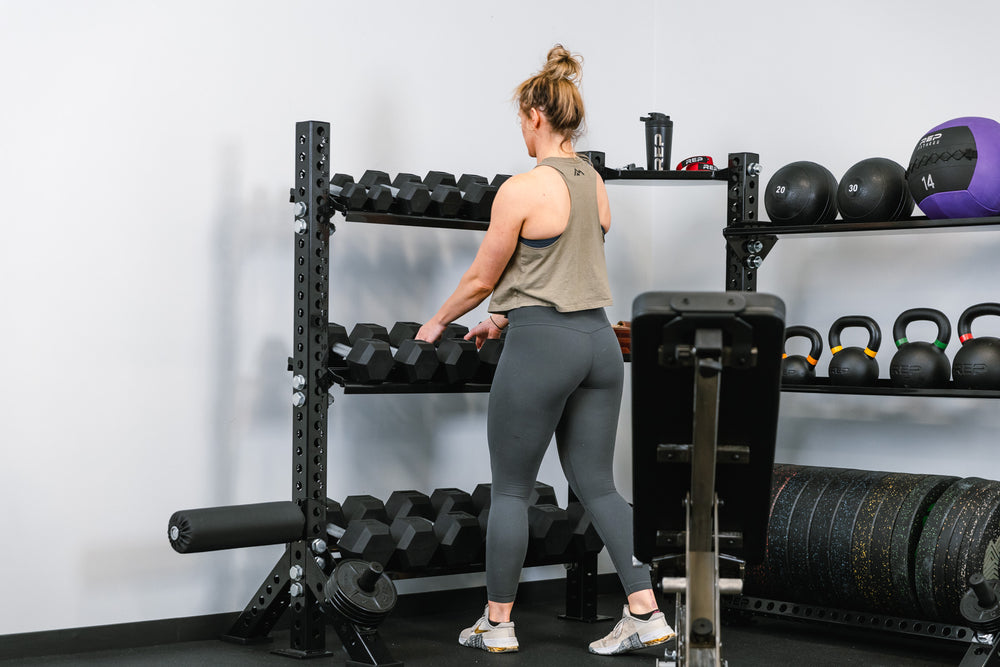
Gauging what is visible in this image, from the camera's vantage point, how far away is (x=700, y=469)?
5.26 feet

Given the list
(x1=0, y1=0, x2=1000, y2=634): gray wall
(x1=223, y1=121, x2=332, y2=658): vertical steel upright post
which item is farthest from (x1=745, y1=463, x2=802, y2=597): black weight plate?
(x1=223, y1=121, x2=332, y2=658): vertical steel upright post

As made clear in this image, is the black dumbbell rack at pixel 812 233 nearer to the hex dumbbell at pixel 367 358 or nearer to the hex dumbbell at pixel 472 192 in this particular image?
the hex dumbbell at pixel 472 192

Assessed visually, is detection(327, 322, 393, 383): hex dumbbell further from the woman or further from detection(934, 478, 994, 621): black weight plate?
detection(934, 478, 994, 621): black weight plate

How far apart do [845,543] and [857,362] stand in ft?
1.62

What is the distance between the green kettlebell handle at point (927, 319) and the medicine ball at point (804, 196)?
0.36 meters

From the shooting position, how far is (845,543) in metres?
2.94

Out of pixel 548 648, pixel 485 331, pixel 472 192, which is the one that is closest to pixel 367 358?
pixel 485 331

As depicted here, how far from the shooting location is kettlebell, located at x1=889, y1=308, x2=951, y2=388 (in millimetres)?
2873

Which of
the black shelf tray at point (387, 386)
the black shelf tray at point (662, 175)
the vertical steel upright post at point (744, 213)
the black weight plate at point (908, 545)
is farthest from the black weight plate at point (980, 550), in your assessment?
the black shelf tray at point (387, 386)

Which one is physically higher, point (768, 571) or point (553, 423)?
point (553, 423)

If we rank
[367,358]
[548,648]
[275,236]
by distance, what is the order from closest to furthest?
1. [367,358]
2. [548,648]
3. [275,236]

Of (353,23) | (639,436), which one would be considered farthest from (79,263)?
(639,436)

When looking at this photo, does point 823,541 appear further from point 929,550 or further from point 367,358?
point 367,358

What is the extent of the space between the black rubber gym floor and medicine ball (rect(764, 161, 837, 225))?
119 cm
